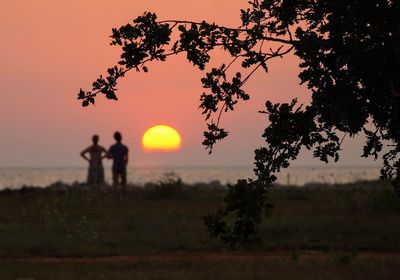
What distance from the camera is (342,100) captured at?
392 inches

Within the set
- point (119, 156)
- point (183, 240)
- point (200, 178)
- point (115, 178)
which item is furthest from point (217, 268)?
point (200, 178)

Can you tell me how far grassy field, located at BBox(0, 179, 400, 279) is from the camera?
1545 centimetres

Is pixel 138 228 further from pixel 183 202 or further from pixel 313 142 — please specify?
pixel 313 142

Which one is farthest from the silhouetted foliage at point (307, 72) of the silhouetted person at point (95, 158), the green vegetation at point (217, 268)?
the silhouetted person at point (95, 158)

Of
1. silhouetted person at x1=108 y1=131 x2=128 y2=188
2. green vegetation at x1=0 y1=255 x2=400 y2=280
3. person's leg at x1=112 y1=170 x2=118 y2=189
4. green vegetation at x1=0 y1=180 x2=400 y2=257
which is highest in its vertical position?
silhouetted person at x1=108 y1=131 x2=128 y2=188

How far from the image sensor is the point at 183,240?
758 inches

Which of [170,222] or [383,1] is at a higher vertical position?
[383,1]

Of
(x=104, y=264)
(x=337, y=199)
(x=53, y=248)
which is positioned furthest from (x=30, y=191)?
(x=104, y=264)

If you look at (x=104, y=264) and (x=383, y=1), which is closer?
(x=383, y=1)

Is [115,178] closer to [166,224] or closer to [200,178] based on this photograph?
[166,224]

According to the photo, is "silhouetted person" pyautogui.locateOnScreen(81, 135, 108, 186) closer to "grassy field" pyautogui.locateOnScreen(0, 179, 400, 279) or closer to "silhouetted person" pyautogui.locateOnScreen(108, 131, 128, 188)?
"silhouetted person" pyautogui.locateOnScreen(108, 131, 128, 188)

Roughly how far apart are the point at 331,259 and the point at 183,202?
12.3 metres

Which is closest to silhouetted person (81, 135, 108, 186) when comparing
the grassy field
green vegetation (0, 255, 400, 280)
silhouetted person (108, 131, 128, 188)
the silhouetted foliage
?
silhouetted person (108, 131, 128, 188)

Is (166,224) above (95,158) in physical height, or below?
below
